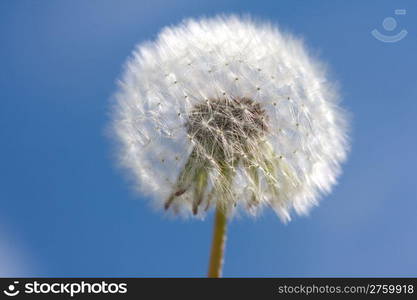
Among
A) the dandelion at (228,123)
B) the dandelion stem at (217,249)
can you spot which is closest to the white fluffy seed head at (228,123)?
the dandelion at (228,123)

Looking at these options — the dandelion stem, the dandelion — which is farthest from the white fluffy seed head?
the dandelion stem

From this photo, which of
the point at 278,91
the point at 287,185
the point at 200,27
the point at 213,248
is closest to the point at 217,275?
the point at 213,248

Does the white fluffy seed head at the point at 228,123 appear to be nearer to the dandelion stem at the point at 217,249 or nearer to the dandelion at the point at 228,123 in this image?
the dandelion at the point at 228,123

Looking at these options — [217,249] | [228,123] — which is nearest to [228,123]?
[228,123]

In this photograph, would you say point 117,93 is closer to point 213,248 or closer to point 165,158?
point 165,158

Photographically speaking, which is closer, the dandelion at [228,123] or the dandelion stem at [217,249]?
the dandelion stem at [217,249]

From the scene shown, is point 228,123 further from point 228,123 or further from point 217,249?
point 217,249
